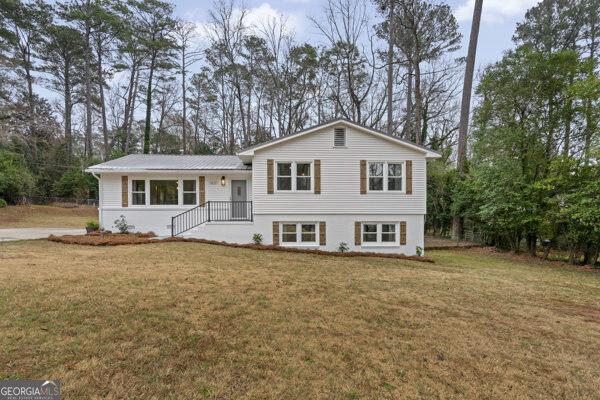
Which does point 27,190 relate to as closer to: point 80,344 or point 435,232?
point 80,344

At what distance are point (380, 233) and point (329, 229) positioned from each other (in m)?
2.25

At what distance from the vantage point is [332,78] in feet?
81.7

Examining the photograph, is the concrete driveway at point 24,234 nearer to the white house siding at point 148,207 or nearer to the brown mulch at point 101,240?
the brown mulch at point 101,240

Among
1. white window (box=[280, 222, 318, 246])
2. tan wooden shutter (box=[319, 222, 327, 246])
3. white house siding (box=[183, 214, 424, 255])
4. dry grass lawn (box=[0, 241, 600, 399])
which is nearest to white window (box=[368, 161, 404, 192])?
A: white house siding (box=[183, 214, 424, 255])

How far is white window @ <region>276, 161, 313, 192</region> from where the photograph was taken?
12297 millimetres

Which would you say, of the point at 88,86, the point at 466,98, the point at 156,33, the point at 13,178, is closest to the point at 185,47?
the point at 156,33

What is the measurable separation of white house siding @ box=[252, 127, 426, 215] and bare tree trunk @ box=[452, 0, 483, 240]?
8029 millimetres

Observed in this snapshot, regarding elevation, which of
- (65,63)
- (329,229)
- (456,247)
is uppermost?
(65,63)

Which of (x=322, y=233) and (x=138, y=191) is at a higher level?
(x=138, y=191)

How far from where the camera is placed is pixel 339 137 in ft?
40.5

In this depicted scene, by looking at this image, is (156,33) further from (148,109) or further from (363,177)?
(363,177)

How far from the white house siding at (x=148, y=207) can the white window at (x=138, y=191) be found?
0.20 meters

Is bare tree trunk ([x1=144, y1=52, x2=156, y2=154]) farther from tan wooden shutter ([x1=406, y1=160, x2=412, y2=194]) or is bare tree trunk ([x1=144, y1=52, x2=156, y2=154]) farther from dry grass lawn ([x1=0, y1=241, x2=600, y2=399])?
tan wooden shutter ([x1=406, y1=160, x2=412, y2=194])

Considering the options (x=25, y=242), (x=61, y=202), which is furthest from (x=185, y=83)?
(x=25, y=242)
